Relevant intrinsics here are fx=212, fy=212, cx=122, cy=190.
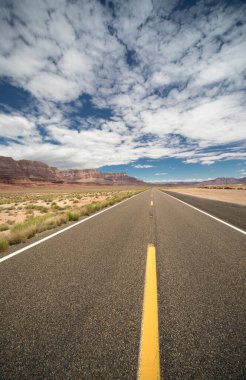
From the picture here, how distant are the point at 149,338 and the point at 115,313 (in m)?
0.60

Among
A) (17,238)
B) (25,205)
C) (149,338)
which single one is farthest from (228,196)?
(149,338)

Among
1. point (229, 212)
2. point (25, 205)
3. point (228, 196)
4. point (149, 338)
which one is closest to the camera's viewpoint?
point (149, 338)

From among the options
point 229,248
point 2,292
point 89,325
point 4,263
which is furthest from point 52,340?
point 229,248

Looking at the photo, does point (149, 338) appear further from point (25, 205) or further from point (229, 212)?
point (25, 205)

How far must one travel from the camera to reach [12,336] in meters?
2.30

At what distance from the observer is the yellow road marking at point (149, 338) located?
5.96 feet

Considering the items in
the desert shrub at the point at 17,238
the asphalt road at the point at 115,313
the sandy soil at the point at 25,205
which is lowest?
the sandy soil at the point at 25,205

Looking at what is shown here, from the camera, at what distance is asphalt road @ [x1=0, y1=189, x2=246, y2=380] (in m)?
1.90

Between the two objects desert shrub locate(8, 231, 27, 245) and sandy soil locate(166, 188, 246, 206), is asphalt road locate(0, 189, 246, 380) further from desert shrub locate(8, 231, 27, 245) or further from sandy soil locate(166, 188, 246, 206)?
sandy soil locate(166, 188, 246, 206)

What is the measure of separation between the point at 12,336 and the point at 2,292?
1.17 metres

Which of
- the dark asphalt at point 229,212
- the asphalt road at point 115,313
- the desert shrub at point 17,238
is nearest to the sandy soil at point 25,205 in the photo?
the desert shrub at point 17,238

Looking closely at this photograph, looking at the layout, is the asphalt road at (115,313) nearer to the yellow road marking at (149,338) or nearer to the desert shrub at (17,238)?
the yellow road marking at (149,338)

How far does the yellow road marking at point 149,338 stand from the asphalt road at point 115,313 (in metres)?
0.06

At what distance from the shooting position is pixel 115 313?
8.76 feet
